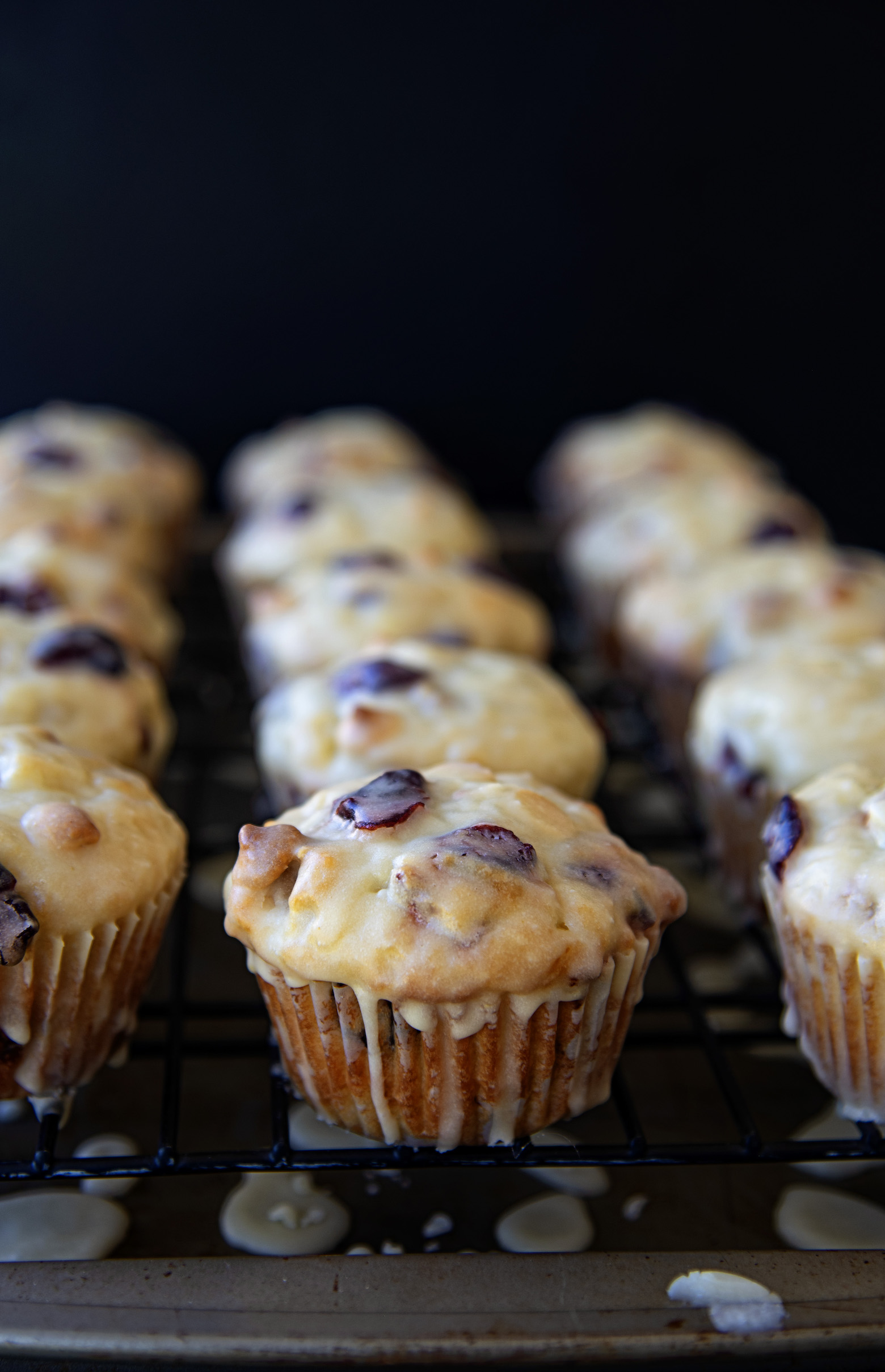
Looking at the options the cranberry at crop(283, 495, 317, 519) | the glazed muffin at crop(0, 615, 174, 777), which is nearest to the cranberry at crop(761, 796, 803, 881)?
the glazed muffin at crop(0, 615, 174, 777)

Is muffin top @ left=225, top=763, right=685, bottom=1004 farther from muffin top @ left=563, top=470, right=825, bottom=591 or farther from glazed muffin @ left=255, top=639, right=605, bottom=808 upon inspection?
muffin top @ left=563, top=470, right=825, bottom=591

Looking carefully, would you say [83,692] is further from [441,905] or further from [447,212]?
[447,212]

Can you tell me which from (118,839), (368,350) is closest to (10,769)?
(118,839)

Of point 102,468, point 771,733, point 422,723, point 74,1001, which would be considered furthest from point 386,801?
point 102,468

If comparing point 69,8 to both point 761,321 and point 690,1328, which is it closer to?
point 761,321

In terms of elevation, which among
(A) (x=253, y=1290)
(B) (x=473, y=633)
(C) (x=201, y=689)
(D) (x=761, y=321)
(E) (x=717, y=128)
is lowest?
(C) (x=201, y=689)

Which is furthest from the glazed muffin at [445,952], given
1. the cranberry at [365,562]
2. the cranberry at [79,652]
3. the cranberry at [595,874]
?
the cranberry at [365,562]
